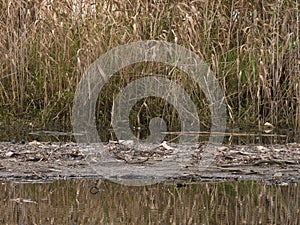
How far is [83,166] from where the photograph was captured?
18.1 ft

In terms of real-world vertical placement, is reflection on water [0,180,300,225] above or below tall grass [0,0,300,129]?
below

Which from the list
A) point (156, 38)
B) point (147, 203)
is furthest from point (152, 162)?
point (156, 38)

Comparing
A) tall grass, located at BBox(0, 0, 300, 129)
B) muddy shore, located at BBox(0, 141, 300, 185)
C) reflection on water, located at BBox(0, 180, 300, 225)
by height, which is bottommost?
reflection on water, located at BBox(0, 180, 300, 225)

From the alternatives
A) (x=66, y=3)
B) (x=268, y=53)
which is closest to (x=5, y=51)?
(x=66, y=3)

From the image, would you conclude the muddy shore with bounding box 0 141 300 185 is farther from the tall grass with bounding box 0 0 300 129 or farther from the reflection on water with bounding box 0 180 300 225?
the tall grass with bounding box 0 0 300 129

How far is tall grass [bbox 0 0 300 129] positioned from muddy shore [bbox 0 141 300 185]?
143 centimetres

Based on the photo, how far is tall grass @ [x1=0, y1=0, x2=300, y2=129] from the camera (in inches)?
312

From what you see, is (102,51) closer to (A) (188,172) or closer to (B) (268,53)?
(B) (268,53)

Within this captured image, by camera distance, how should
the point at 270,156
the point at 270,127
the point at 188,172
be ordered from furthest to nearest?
1. the point at 270,127
2. the point at 270,156
3. the point at 188,172

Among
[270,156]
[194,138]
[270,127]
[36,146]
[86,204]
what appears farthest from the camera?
[270,127]

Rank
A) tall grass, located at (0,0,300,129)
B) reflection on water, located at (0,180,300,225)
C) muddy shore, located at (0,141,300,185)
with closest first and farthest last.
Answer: reflection on water, located at (0,180,300,225) → muddy shore, located at (0,141,300,185) → tall grass, located at (0,0,300,129)

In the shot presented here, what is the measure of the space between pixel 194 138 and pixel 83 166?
6.65 feet

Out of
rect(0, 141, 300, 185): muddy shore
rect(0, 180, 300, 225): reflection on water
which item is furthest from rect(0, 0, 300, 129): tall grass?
rect(0, 180, 300, 225): reflection on water

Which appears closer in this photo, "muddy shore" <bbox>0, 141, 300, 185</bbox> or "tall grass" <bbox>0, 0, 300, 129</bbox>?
"muddy shore" <bbox>0, 141, 300, 185</bbox>
